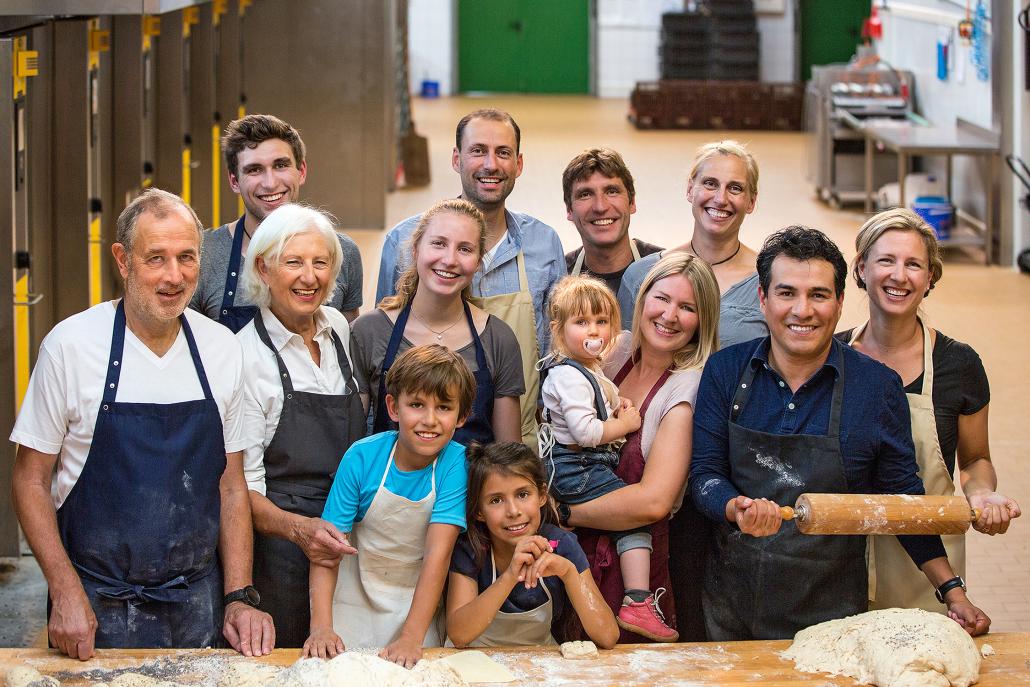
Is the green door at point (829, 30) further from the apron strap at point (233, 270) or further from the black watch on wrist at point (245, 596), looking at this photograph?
the black watch on wrist at point (245, 596)

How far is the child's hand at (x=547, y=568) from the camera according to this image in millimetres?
2947

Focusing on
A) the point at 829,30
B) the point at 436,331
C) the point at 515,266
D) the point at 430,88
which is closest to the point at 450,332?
the point at 436,331

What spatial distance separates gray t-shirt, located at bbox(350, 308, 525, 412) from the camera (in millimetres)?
3328

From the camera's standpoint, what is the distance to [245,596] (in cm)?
300

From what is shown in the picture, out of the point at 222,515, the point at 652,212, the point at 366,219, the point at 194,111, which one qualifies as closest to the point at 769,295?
the point at 222,515

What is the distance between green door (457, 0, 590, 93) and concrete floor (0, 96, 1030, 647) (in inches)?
25.6

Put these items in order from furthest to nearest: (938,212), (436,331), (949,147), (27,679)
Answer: (938,212) → (949,147) → (436,331) → (27,679)

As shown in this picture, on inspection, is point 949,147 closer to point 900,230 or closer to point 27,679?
point 900,230

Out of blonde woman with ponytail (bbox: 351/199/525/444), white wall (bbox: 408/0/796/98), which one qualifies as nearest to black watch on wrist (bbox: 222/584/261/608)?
blonde woman with ponytail (bbox: 351/199/525/444)

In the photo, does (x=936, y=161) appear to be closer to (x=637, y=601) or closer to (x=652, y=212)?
(x=652, y=212)

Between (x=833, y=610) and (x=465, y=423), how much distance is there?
1016mm

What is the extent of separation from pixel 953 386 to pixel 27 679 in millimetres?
2266

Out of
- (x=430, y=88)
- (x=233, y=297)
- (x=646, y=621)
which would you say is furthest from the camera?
(x=430, y=88)

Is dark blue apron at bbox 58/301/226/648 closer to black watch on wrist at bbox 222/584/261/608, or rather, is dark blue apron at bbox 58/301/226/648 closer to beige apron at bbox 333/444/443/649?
black watch on wrist at bbox 222/584/261/608
